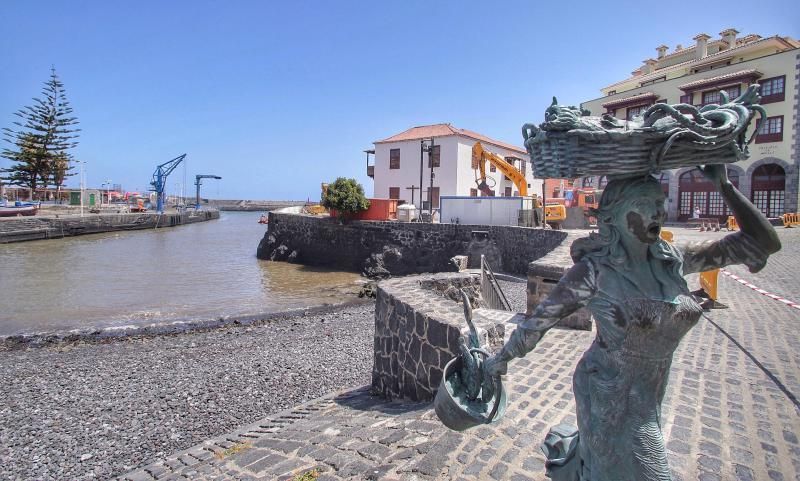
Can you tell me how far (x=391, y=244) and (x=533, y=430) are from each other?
1855 centimetres

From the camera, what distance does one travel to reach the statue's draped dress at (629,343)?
1.53 metres

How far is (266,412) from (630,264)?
20.9 ft

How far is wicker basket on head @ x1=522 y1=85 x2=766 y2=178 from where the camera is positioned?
142 centimetres

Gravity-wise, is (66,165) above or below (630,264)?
above

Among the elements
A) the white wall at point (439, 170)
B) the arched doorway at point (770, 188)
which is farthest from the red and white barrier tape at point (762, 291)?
the white wall at point (439, 170)

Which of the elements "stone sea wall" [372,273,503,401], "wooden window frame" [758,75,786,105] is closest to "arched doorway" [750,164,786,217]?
"wooden window frame" [758,75,786,105]

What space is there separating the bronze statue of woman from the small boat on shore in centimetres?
4686

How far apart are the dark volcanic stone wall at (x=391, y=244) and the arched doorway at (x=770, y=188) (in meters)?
16.3

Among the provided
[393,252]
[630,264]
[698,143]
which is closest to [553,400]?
[630,264]

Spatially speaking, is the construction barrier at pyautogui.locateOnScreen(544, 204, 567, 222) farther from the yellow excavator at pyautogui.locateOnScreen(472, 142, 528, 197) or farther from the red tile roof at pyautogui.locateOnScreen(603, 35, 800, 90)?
the red tile roof at pyautogui.locateOnScreen(603, 35, 800, 90)

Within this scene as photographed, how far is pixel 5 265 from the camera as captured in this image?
2222 cm

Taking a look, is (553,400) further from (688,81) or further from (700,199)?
(688,81)

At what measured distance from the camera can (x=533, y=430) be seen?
11.5ft

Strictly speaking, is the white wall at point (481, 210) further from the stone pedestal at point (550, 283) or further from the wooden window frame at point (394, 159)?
the wooden window frame at point (394, 159)
